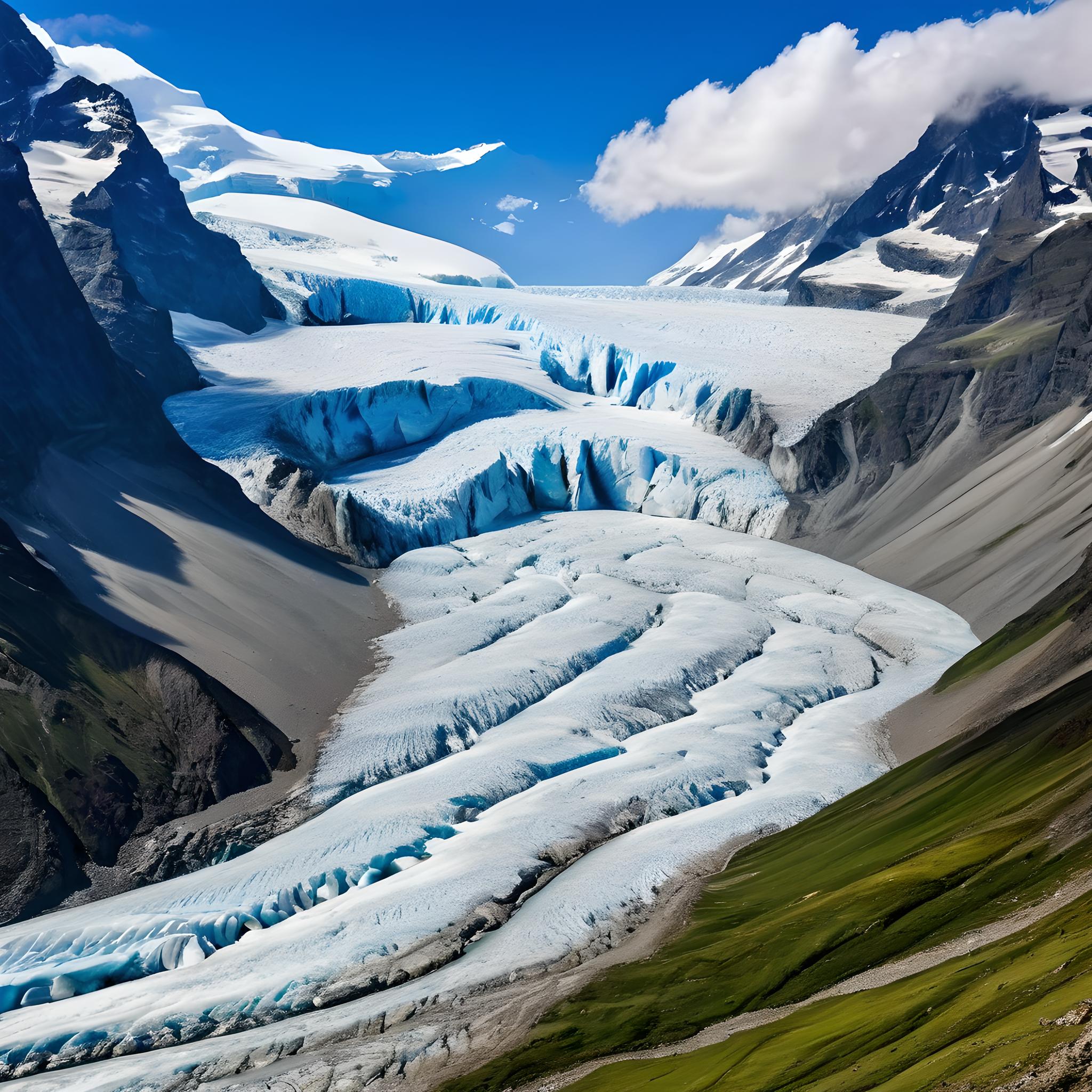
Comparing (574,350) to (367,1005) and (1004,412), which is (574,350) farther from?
(367,1005)

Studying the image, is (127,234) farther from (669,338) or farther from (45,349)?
(669,338)

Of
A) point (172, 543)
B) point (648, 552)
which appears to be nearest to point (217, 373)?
point (172, 543)

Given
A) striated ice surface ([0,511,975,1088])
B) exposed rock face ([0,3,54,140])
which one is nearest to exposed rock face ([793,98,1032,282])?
exposed rock face ([0,3,54,140])

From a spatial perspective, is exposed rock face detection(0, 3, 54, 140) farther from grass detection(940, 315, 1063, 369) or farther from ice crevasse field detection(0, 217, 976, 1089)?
grass detection(940, 315, 1063, 369)

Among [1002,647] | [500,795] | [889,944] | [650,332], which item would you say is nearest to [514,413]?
[650,332]

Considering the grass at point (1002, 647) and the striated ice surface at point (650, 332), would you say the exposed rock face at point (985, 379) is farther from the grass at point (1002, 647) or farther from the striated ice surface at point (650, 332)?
the grass at point (1002, 647)
